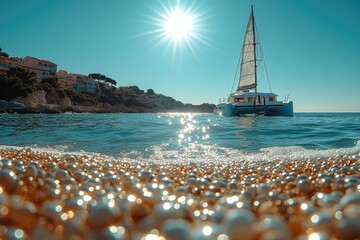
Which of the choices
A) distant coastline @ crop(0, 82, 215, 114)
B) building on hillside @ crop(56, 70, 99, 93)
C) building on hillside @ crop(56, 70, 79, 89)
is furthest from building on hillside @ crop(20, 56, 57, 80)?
distant coastline @ crop(0, 82, 215, 114)

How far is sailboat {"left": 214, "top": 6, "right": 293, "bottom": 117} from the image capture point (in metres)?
32.0

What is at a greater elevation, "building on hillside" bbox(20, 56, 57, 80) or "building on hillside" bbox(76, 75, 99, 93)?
"building on hillside" bbox(20, 56, 57, 80)

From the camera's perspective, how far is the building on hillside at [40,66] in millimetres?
80375

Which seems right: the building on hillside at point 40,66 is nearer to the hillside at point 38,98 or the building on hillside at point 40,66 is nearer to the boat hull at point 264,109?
the hillside at point 38,98

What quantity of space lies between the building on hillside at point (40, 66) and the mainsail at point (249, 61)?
68015 mm

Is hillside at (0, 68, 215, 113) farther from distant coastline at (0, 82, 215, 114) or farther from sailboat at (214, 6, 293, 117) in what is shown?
sailboat at (214, 6, 293, 117)

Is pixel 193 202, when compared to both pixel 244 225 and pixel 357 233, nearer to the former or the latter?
pixel 244 225

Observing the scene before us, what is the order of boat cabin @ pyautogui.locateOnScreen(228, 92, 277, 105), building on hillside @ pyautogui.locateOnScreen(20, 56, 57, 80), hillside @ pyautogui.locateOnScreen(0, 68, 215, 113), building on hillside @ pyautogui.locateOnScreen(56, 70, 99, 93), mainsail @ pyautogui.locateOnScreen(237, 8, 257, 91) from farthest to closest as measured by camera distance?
building on hillside @ pyautogui.locateOnScreen(56, 70, 99, 93), building on hillside @ pyautogui.locateOnScreen(20, 56, 57, 80), hillside @ pyautogui.locateOnScreen(0, 68, 215, 113), mainsail @ pyautogui.locateOnScreen(237, 8, 257, 91), boat cabin @ pyautogui.locateOnScreen(228, 92, 277, 105)

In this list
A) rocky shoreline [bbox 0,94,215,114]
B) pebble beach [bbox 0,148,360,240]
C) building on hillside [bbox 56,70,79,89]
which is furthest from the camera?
building on hillside [bbox 56,70,79,89]

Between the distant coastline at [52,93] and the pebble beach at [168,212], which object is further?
the distant coastline at [52,93]

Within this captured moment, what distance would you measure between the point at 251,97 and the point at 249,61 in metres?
7.12

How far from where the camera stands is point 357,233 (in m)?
1.12

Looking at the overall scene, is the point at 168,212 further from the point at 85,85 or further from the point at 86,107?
the point at 85,85

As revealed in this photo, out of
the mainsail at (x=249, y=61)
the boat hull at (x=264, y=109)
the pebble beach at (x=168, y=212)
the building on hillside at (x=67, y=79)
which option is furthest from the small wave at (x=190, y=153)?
the building on hillside at (x=67, y=79)
